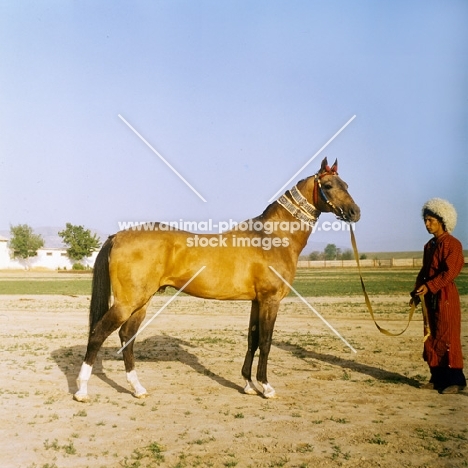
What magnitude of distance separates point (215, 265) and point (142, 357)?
3.65 metres

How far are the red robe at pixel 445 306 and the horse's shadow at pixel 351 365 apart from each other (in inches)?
27.5

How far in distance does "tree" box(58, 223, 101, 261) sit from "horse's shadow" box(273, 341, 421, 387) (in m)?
87.6

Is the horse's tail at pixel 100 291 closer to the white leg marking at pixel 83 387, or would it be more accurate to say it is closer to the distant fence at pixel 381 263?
the white leg marking at pixel 83 387

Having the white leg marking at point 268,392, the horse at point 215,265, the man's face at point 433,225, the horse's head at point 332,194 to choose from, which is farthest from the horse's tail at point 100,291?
the man's face at point 433,225

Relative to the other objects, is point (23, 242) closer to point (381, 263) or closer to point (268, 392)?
point (381, 263)

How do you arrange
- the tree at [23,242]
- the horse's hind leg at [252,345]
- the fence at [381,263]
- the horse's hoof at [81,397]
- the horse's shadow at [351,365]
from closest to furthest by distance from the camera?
the horse's hoof at [81,397]
the horse's hind leg at [252,345]
the horse's shadow at [351,365]
the fence at [381,263]
the tree at [23,242]

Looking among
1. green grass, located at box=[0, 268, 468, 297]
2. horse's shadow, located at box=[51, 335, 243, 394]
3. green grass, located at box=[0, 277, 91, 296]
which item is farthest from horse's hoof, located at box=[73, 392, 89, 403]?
green grass, located at box=[0, 277, 91, 296]

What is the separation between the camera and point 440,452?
4496 mm

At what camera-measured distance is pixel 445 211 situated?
6.76 meters

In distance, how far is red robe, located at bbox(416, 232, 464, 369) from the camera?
21.9ft

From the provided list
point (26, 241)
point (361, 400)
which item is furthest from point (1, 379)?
point (26, 241)

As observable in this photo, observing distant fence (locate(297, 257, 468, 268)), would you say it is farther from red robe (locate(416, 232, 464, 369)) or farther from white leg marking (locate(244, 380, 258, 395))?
white leg marking (locate(244, 380, 258, 395))

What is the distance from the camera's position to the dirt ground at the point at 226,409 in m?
4.42

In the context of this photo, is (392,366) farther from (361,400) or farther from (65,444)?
(65,444)
